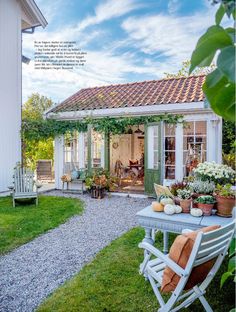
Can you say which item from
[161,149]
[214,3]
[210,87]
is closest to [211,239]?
[210,87]

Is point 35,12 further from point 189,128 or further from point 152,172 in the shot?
point 152,172

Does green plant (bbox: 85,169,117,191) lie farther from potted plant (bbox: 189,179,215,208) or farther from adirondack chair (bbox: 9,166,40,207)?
potted plant (bbox: 189,179,215,208)

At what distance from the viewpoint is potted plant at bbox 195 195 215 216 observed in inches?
136

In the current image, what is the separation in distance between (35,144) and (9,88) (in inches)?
90.3

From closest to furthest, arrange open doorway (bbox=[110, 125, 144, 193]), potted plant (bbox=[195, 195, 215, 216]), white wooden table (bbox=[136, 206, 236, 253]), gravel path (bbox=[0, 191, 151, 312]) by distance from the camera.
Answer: gravel path (bbox=[0, 191, 151, 312]), white wooden table (bbox=[136, 206, 236, 253]), potted plant (bbox=[195, 195, 215, 216]), open doorway (bbox=[110, 125, 144, 193])

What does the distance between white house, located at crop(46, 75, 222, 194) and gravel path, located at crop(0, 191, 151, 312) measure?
7.20ft

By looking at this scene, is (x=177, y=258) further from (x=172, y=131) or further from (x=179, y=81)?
(x=179, y=81)

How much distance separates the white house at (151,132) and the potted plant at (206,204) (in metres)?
3.66

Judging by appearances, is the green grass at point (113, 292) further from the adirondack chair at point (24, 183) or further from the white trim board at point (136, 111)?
the white trim board at point (136, 111)

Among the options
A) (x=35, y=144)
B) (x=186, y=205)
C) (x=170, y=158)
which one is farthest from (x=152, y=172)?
(x=186, y=205)

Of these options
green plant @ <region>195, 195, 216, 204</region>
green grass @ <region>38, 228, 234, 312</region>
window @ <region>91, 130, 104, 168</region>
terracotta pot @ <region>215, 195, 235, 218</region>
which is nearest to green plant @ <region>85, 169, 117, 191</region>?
window @ <region>91, 130, 104, 168</region>

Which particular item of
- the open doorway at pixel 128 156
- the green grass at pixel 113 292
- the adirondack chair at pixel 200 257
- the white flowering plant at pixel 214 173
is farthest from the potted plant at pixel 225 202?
the open doorway at pixel 128 156

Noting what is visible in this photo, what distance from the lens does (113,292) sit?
3.00m

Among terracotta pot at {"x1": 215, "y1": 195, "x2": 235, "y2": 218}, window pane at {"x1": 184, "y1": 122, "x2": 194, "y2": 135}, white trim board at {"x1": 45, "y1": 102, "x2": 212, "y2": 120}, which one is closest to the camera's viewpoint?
terracotta pot at {"x1": 215, "y1": 195, "x2": 235, "y2": 218}
